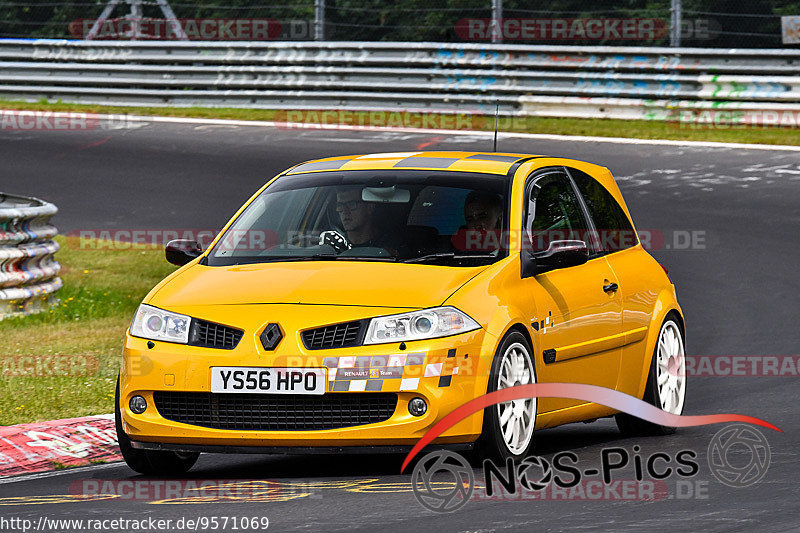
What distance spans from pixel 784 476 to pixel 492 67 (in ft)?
54.6

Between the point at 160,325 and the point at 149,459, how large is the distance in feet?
2.28

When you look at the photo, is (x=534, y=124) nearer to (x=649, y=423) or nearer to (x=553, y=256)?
(x=649, y=423)

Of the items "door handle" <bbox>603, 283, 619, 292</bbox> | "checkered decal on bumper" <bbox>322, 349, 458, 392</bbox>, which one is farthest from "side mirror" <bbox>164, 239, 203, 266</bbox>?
"door handle" <bbox>603, 283, 619, 292</bbox>

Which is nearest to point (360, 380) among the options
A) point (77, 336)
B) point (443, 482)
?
point (443, 482)

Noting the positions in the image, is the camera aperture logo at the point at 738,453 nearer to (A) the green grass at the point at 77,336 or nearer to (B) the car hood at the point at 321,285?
(B) the car hood at the point at 321,285

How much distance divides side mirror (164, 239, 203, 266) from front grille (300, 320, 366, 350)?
1533mm

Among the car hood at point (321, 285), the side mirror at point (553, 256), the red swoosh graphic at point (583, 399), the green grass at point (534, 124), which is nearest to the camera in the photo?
the red swoosh graphic at point (583, 399)

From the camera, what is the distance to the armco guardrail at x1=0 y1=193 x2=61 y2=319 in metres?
13.3

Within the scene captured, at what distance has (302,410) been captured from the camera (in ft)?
23.3

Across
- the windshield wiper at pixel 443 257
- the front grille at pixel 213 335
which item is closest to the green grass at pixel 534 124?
the windshield wiper at pixel 443 257

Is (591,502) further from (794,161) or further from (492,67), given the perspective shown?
(492,67)

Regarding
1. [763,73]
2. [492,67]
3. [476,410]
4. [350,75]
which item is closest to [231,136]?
[350,75]

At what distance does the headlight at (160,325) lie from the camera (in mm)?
7344

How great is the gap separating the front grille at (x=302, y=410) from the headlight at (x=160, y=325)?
336 mm
